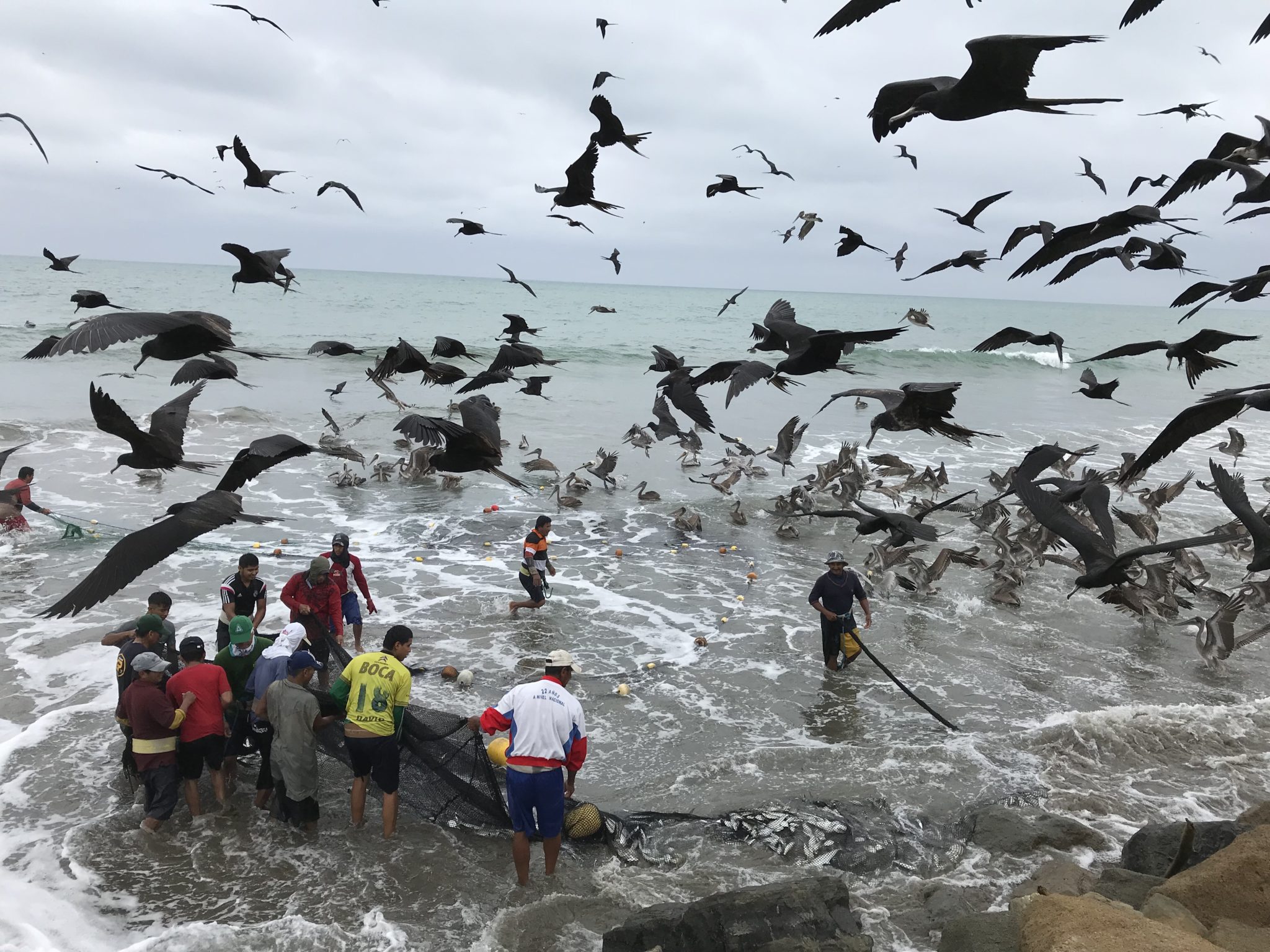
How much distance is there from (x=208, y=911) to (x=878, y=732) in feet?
18.2

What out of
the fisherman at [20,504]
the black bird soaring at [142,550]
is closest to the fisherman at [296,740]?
the black bird soaring at [142,550]

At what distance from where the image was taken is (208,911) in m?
5.47

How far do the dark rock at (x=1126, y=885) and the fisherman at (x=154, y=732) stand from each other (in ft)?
19.2

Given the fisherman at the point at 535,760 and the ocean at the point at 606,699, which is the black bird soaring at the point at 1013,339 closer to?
the ocean at the point at 606,699

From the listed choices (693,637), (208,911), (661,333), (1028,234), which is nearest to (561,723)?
(208,911)

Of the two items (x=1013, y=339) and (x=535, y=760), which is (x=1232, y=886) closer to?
(x=535, y=760)

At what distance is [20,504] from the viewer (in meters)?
11.4

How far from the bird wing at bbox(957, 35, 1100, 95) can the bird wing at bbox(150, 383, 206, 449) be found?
5.44 m

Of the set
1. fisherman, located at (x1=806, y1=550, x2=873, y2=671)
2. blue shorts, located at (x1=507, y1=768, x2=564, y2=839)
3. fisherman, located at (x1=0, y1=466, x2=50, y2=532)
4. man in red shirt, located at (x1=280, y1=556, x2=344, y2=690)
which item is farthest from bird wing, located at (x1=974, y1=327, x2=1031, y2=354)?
fisherman, located at (x1=0, y1=466, x2=50, y2=532)

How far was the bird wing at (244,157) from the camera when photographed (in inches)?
363

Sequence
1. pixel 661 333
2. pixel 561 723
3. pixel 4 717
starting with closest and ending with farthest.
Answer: pixel 561 723 → pixel 4 717 → pixel 661 333

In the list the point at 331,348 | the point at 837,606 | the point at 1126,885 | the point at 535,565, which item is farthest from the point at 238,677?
the point at 1126,885

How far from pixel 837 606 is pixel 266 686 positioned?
5606 millimetres

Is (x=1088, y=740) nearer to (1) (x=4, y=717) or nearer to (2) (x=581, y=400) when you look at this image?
(1) (x=4, y=717)
